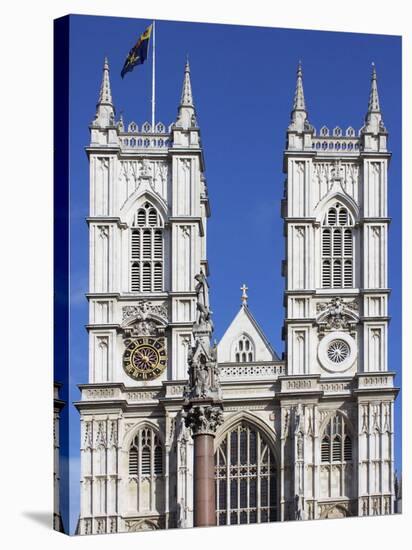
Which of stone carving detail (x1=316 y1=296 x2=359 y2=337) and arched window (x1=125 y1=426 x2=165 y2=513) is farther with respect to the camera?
stone carving detail (x1=316 y1=296 x2=359 y2=337)

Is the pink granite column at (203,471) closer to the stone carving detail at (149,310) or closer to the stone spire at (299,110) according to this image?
the stone carving detail at (149,310)

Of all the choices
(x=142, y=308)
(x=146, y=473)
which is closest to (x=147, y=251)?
(x=142, y=308)

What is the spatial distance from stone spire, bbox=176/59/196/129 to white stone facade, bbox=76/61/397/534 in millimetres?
97

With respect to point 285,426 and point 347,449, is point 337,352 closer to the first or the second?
point 347,449

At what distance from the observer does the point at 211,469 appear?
32.5 meters

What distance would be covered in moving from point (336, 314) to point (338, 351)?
724mm

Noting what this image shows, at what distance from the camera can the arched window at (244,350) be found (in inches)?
1565

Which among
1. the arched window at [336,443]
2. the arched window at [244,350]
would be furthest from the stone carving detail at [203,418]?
the arched window at [244,350]

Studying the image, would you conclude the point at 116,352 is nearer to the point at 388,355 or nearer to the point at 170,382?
the point at 170,382

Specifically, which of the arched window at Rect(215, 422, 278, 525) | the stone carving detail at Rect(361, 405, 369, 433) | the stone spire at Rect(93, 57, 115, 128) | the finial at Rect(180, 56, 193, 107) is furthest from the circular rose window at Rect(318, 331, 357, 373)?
the stone spire at Rect(93, 57, 115, 128)

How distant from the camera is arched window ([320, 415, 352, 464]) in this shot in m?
38.5

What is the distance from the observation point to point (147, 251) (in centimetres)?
3869

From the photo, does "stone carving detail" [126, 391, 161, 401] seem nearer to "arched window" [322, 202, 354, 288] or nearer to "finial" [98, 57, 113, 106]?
"arched window" [322, 202, 354, 288]

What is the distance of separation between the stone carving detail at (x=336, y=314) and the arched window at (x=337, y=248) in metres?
0.34
